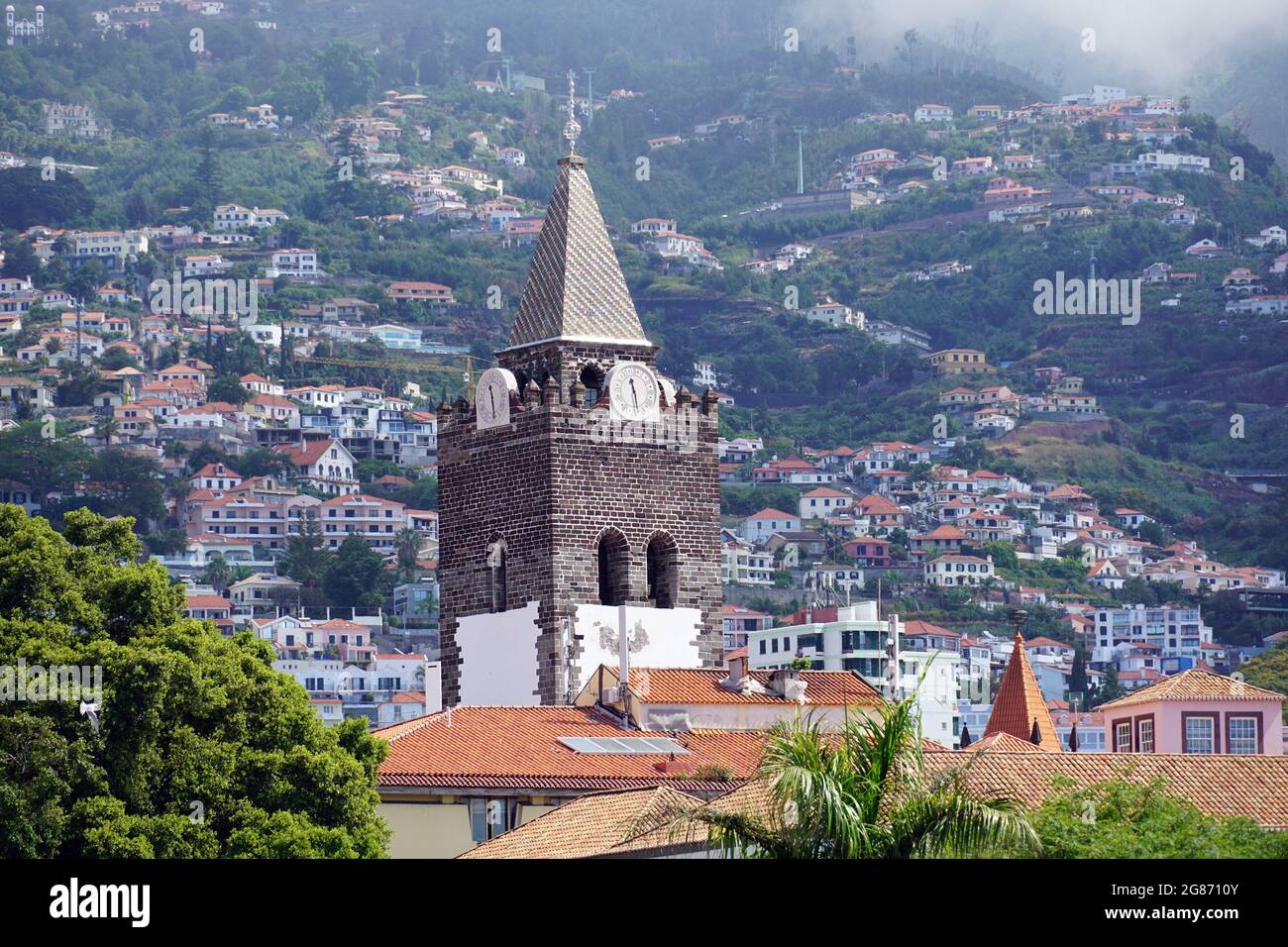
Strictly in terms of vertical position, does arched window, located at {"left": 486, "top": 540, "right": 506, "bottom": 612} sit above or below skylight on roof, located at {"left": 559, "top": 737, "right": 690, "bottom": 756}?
above

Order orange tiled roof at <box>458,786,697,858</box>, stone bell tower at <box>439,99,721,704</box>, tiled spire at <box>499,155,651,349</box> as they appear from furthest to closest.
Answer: tiled spire at <box>499,155,651,349</box> < stone bell tower at <box>439,99,721,704</box> < orange tiled roof at <box>458,786,697,858</box>

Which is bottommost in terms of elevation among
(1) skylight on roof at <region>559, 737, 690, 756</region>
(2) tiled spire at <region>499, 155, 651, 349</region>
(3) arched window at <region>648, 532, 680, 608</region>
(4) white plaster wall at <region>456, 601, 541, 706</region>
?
(1) skylight on roof at <region>559, 737, 690, 756</region>

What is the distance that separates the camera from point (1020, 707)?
5934cm

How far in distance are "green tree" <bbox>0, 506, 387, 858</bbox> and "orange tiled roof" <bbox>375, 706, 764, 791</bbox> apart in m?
1.69

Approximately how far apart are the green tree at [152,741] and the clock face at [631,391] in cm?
1407

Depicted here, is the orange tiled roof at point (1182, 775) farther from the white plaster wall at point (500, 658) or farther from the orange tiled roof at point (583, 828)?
the white plaster wall at point (500, 658)

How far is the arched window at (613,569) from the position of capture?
5629cm

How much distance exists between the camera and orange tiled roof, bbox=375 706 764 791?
45.1 meters

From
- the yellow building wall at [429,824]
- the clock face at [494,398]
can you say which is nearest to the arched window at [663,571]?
the clock face at [494,398]

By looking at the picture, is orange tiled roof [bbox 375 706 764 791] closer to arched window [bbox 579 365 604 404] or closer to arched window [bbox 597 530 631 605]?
arched window [bbox 597 530 631 605]

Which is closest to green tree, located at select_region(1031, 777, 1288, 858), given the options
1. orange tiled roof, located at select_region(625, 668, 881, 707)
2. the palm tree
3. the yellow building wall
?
the palm tree
